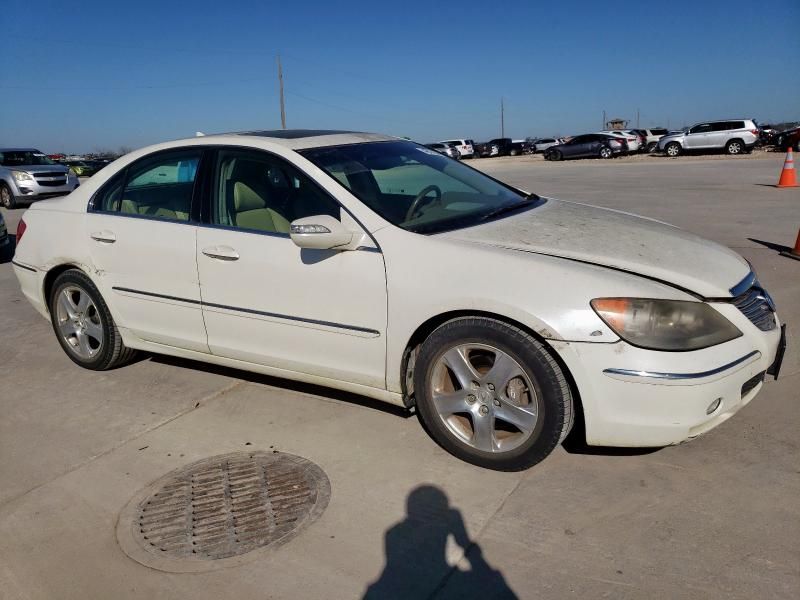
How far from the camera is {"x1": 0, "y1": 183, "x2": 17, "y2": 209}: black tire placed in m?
16.8

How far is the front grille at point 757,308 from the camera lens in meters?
3.08

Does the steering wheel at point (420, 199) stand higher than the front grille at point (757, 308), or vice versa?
the steering wheel at point (420, 199)

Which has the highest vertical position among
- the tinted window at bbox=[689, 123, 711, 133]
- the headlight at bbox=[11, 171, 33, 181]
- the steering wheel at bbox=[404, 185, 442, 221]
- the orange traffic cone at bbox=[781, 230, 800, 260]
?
the tinted window at bbox=[689, 123, 711, 133]

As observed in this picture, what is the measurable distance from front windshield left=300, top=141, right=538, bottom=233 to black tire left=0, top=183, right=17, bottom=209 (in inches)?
614

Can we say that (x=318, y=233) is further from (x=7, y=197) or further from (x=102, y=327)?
(x=7, y=197)

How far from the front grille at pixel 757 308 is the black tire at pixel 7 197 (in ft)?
57.9

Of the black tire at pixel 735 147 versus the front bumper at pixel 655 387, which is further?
the black tire at pixel 735 147

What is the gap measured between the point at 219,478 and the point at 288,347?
760 mm

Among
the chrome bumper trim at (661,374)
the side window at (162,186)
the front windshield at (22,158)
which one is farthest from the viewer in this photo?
the front windshield at (22,158)

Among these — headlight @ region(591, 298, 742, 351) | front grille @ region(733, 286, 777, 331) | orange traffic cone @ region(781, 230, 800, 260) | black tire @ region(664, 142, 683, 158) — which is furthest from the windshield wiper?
black tire @ region(664, 142, 683, 158)

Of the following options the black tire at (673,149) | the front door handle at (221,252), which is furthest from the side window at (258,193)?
the black tire at (673,149)

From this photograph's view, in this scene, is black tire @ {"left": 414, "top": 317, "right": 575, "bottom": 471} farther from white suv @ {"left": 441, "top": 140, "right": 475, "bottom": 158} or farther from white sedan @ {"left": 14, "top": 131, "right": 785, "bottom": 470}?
white suv @ {"left": 441, "top": 140, "right": 475, "bottom": 158}

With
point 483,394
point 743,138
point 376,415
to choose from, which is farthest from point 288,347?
point 743,138

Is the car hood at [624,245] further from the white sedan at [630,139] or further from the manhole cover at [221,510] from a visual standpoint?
the white sedan at [630,139]
